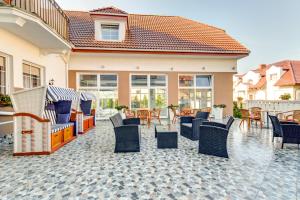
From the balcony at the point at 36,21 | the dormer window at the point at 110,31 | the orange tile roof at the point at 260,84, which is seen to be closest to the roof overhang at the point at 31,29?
the balcony at the point at 36,21

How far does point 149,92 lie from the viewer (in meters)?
13.2

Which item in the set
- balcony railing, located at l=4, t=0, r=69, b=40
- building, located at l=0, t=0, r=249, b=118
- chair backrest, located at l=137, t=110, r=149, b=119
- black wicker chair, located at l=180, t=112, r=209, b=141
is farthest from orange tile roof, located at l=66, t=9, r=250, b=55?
black wicker chair, located at l=180, t=112, r=209, b=141

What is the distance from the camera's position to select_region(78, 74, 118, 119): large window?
41.4 ft

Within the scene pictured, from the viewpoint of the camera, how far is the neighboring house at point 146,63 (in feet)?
40.1

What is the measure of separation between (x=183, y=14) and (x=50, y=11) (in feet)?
42.6

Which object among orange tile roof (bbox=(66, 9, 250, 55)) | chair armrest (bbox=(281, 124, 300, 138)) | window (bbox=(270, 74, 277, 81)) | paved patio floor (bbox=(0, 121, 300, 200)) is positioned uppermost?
orange tile roof (bbox=(66, 9, 250, 55))

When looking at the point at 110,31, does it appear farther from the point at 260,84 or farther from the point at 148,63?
the point at 260,84

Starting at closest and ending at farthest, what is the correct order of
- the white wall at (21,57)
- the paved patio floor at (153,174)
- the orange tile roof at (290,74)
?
the paved patio floor at (153,174) < the white wall at (21,57) < the orange tile roof at (290,74)

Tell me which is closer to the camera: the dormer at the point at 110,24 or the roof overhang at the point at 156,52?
the roof overhang at the point at 156,52

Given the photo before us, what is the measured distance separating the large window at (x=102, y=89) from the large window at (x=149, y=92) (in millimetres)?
1271

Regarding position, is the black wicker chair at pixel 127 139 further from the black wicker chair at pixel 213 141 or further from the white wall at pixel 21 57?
the white wall at pixel 21 57

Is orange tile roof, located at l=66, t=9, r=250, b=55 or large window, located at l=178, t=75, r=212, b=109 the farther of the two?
large window, located at l=178, t=75, r=212, b=109

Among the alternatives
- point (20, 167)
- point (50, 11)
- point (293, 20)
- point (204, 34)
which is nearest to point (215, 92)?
point (204, 34)

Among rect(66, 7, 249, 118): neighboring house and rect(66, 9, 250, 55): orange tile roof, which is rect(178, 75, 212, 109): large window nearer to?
rect(66, 7, 249, 118): neighboring house
